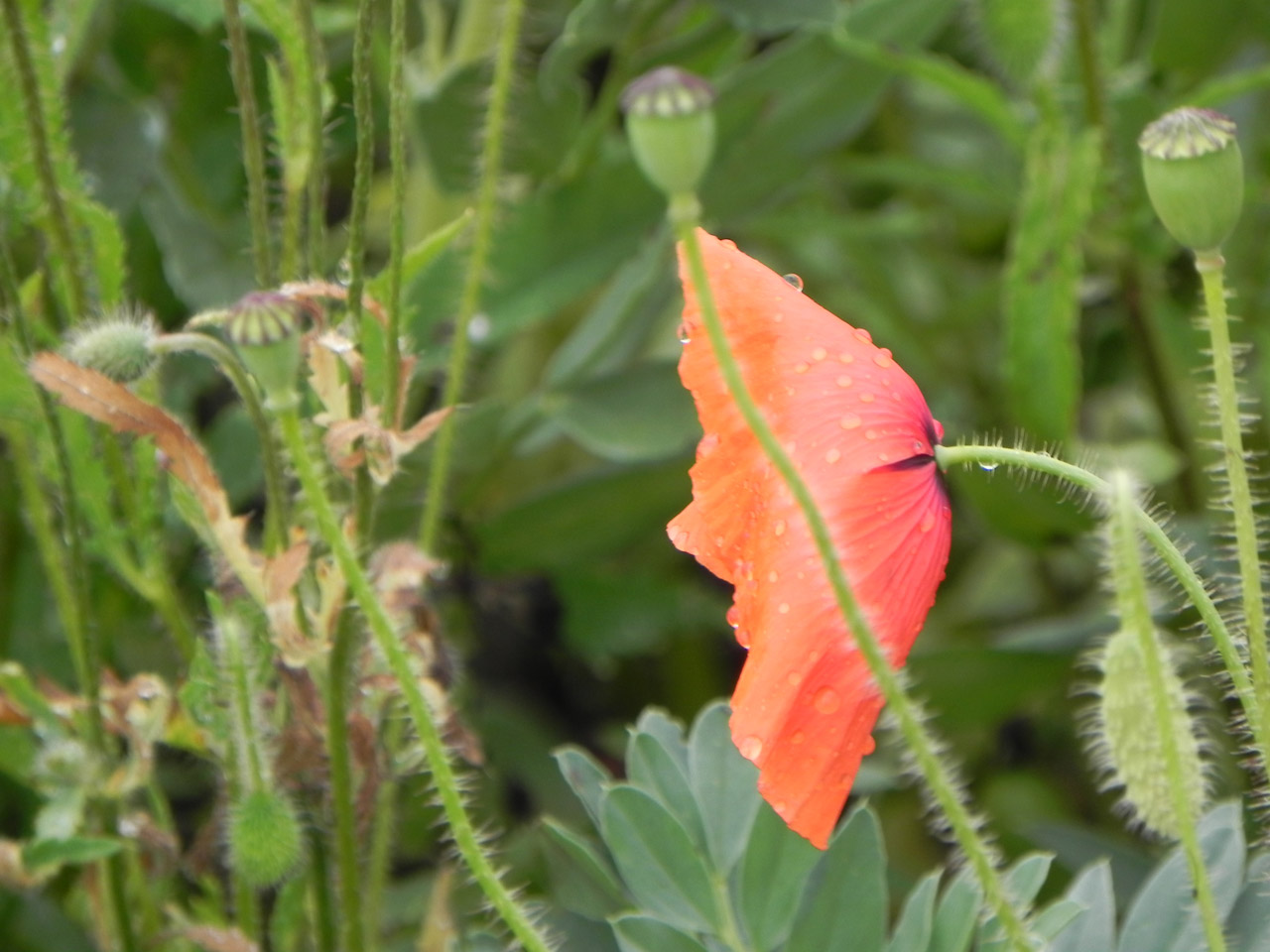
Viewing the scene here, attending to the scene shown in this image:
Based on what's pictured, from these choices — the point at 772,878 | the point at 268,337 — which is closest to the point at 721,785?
the point at 772,878

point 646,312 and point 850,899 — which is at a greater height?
point 646,312

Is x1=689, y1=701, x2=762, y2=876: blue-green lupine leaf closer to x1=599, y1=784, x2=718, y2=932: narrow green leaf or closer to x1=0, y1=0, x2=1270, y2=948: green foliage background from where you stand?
x1=599, y1=784, x2=718, y2=932: narrow green leaf

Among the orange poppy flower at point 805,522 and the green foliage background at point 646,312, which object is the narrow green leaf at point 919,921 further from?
the green foliage background at point 646,312

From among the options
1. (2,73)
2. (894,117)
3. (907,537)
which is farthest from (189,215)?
(894,117)

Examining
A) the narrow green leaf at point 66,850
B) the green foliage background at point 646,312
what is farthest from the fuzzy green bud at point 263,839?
the green foliage background at point 646,312

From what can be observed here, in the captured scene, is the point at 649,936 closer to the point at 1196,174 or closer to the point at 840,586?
the point at 840,586

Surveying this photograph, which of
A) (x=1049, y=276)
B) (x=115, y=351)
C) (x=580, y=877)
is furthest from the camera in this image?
(x=1049, y=276)
